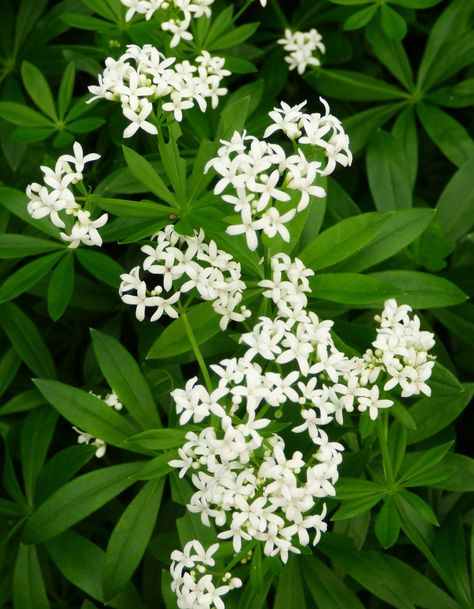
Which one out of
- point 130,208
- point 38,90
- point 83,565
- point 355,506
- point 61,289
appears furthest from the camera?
point 38,90

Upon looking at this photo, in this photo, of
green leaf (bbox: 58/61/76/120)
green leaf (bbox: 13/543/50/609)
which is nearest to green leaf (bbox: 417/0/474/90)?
green leaf (bbox: 58/61/76/120)

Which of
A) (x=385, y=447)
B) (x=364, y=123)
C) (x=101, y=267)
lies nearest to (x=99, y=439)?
(x=101, y=267)

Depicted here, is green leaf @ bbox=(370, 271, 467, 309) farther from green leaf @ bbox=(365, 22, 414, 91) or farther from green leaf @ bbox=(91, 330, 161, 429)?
green leaf @ bbox=(365, 22, 414, 91)

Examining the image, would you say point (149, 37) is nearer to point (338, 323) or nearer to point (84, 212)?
point (84, 212)

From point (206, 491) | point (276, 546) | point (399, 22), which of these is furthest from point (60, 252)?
point (399, 22)

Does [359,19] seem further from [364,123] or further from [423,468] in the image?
[423,468]

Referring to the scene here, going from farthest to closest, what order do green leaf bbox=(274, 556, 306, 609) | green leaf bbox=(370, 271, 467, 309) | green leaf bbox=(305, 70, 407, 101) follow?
1. green leaf bbox=(305, 70, 407, 101)
2. green leaf bbox=(370, 271, 467, 309)
3. green leaf bbox=(274, 556, 306, 609)
